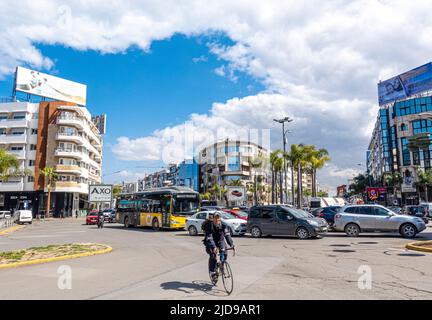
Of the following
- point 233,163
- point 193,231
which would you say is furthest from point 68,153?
point 233,163

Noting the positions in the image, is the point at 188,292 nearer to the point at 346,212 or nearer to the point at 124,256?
the point at 124,256

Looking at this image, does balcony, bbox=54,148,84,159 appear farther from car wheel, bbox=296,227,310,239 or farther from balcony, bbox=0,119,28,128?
car wheel, bbox=296,227,310,239

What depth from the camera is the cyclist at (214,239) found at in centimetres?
773

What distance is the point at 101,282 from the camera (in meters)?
8.57

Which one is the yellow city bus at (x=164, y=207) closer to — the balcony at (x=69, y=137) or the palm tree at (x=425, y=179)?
the balcony at (x=69, y=137)

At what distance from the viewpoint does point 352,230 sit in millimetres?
19312

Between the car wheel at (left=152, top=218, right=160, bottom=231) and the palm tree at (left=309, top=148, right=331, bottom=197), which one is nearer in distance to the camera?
the car wheel at (left=152, top=218, right=160, bottom=231)

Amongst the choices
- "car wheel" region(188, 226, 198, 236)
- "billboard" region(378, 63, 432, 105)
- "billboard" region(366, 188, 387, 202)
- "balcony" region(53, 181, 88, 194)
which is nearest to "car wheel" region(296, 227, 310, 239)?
"car wheel" region(188, 226, 198, 236)

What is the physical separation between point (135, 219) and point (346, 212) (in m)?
18.1

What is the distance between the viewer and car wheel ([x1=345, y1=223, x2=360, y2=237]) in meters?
19.2

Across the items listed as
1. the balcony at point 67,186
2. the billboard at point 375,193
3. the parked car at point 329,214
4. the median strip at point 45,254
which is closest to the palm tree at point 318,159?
the billboard at point 375,193

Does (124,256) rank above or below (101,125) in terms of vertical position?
below

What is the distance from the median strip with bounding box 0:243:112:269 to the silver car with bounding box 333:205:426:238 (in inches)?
493
